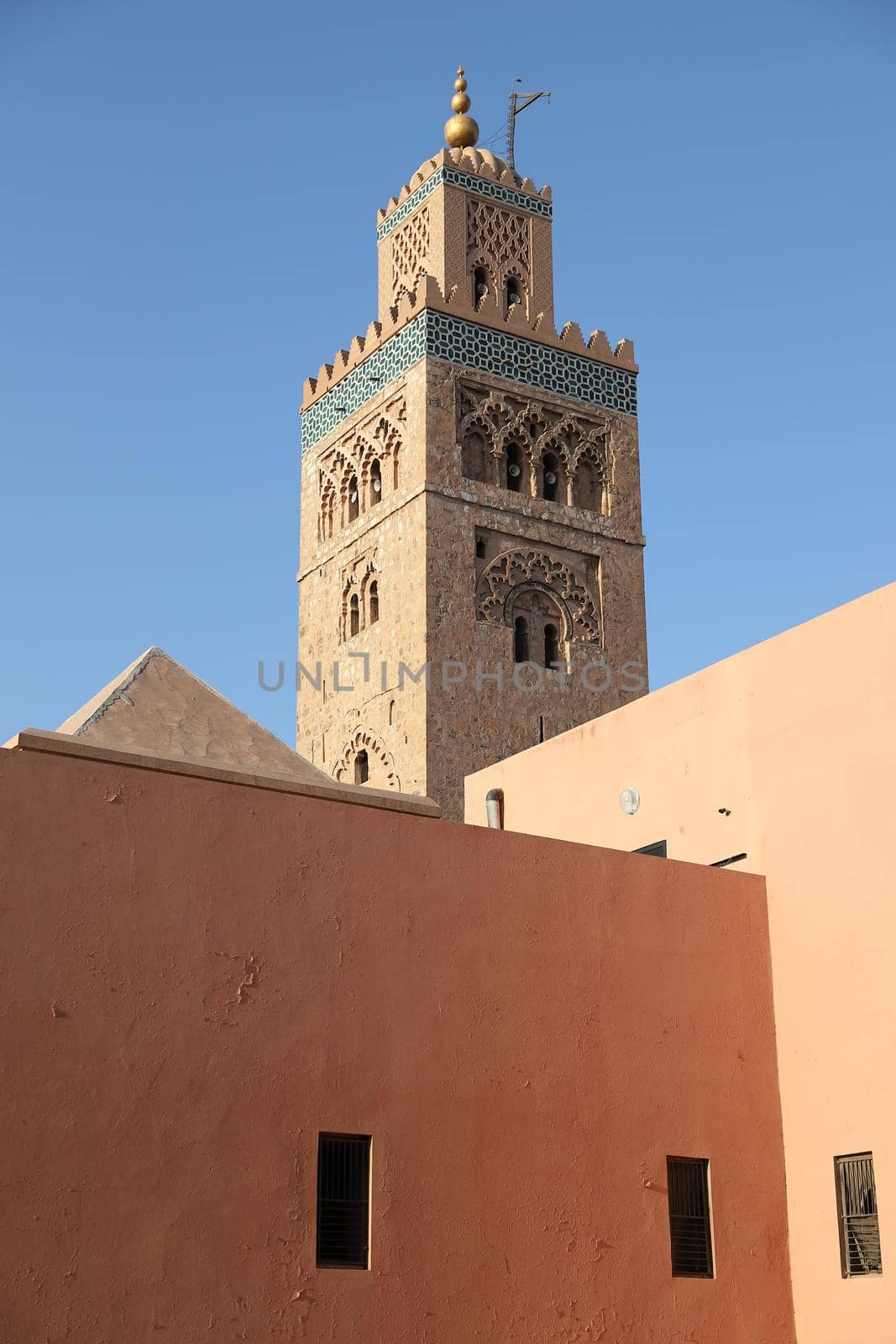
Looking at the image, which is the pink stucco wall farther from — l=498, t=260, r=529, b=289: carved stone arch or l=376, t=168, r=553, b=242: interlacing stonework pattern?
l=376, t=168, r=553, b=242: interlacing stonework pattern

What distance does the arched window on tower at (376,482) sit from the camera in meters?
21.8

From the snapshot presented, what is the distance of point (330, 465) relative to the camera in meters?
22.8

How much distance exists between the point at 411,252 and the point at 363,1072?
16.0m

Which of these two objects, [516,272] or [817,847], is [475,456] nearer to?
[516,272]


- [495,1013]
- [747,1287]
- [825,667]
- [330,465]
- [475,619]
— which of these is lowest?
[747,1287]

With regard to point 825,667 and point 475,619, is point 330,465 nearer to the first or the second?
point 475,619

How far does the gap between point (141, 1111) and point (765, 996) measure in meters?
3.96

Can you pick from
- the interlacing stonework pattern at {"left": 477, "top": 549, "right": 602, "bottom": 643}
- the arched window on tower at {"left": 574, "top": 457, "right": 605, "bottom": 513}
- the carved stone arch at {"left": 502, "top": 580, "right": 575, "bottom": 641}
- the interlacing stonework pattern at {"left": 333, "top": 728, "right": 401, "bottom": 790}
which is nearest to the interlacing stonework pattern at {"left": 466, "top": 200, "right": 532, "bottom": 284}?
the arched window on tower at {"left": 574, "top": 457, "right": 605, "bottom": 513}

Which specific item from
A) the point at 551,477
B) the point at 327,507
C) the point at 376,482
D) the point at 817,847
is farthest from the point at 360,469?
the point at 817,847

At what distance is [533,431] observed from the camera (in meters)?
21.9

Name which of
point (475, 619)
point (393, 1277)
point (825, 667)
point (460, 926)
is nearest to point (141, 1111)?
point (393, 1277)

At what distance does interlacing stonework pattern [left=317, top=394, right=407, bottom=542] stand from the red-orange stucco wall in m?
12.2

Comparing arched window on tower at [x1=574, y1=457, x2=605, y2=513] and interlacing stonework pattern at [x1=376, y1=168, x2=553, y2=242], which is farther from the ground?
interlacing stonework pattern at [x1=376, y1=168, x2=553, y2=242]

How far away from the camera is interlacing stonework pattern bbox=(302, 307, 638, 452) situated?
843 inches
